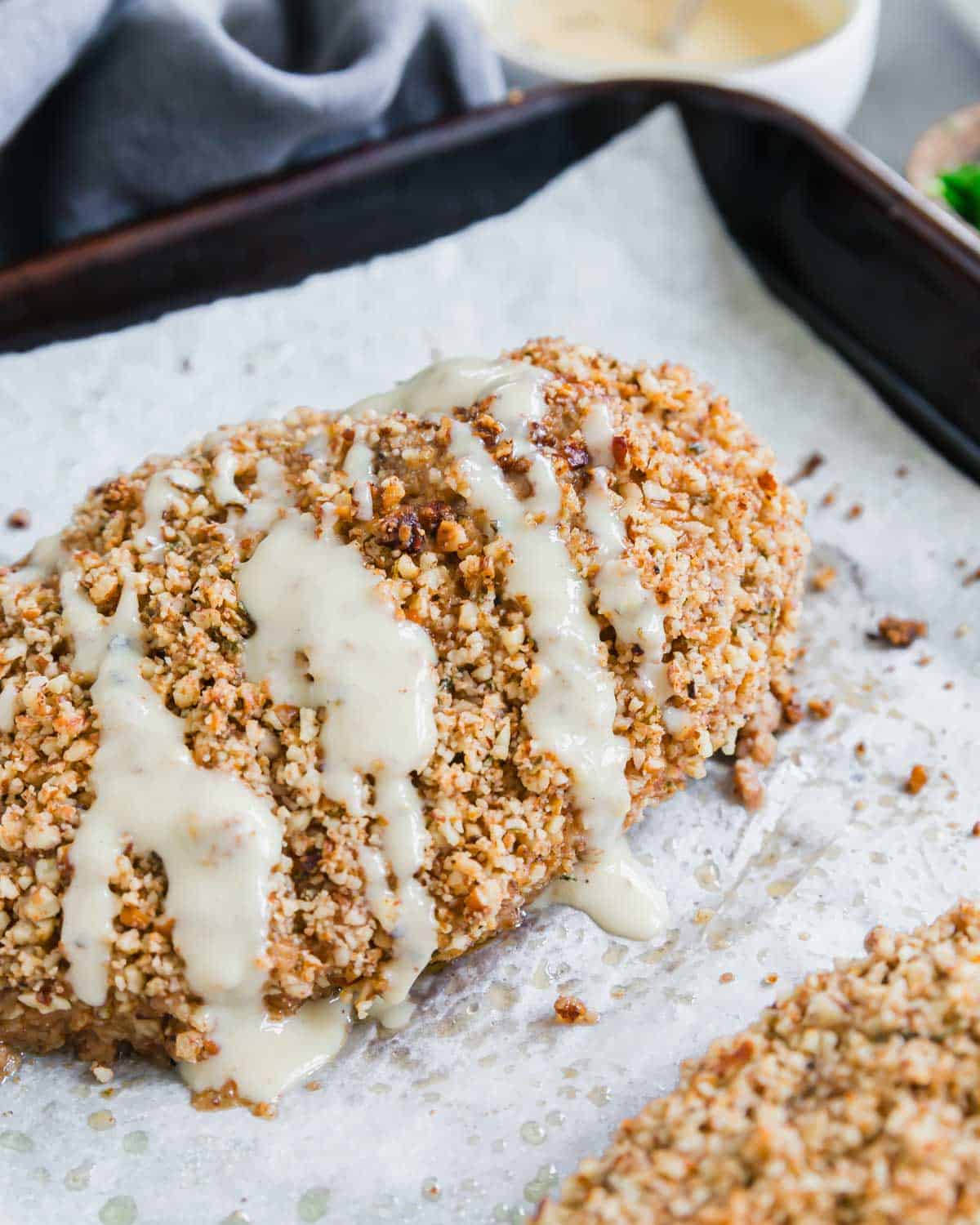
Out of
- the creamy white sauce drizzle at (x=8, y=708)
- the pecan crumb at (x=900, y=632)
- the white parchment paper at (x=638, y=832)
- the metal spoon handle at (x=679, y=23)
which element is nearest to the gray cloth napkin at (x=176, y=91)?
the white parchment paper at (x=638, y=832)

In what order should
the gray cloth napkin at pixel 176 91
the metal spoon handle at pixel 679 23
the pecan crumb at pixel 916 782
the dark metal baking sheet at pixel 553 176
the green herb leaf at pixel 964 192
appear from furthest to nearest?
the metal spoon handle at pixel 679 23, the green herb leaf at pixel 964 192, the gray cloth napkin at pixel 176 91, the dark metal baking sheet at pixel 553 176, the pecan crumb at pixel 916 782

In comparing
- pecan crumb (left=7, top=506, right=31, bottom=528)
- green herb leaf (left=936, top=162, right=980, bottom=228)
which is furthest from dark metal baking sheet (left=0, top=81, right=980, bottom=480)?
green herb leaf (left=936, top=162, right=980, bottom=228)

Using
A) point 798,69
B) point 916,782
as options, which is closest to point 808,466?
point 916,782

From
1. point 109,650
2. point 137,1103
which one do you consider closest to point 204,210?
point 109,650

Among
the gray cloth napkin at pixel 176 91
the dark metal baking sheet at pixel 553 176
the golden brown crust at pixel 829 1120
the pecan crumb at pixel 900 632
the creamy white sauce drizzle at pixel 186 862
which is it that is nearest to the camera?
the golden brown crust at pixel 829 1120

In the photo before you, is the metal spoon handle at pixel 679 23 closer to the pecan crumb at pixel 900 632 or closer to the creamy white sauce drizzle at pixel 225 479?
the pecan crumb at pixel 900 632

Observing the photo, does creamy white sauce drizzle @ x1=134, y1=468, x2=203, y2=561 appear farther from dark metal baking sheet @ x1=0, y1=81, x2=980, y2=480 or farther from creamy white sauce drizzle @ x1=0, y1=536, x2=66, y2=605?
dark metal baking sheet @ x1=0, y1=81, x2=980, y2=480

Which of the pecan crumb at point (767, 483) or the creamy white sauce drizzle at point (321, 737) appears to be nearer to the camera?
the creamy white sauce drizzle at point (321, 737)

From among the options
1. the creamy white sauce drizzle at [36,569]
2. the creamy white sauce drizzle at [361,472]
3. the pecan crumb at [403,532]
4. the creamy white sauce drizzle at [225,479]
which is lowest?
the creamy white sauce drizzle at [36,569]
